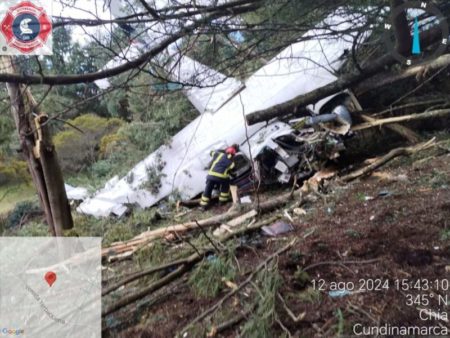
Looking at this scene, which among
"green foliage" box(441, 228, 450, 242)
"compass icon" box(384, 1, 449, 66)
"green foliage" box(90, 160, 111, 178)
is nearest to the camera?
"green foliage" box(441, 228, 450, 242)

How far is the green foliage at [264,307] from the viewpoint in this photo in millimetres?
2154

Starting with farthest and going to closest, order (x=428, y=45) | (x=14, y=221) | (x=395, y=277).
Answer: (x=14, y=221)
(x=428, y=45)
(x=395, y=277)

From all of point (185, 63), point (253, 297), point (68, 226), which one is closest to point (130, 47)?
point (185, 63)

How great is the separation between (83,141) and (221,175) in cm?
714

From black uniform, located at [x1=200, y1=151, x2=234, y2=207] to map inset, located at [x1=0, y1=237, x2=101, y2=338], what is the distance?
7.46 ft

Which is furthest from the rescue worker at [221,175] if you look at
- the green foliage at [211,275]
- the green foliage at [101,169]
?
the green foliage at [101,169]

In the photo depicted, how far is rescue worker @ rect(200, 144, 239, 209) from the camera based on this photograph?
654 cm

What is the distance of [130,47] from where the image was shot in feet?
8.62

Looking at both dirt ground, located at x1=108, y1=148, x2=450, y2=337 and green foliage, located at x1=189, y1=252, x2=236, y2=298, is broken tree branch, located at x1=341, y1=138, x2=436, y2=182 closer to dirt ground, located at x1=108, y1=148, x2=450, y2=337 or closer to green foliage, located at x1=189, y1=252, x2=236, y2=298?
dirt ground, located at x1=108, y1=148, x2=450, y2=337

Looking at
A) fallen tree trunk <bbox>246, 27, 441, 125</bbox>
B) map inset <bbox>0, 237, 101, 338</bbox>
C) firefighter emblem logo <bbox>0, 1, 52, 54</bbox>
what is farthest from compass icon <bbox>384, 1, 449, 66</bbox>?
map inset <bbox>0, 237, 101, 338</bbox>

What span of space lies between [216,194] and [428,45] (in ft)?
15.3

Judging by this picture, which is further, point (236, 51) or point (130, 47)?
point (236, 51)

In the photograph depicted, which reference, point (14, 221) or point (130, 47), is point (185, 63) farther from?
point (14, 221)

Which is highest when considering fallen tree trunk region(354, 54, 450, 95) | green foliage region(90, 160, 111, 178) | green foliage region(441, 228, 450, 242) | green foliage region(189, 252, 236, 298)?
fallen tree trunk region(354, 54, 450, 95)
